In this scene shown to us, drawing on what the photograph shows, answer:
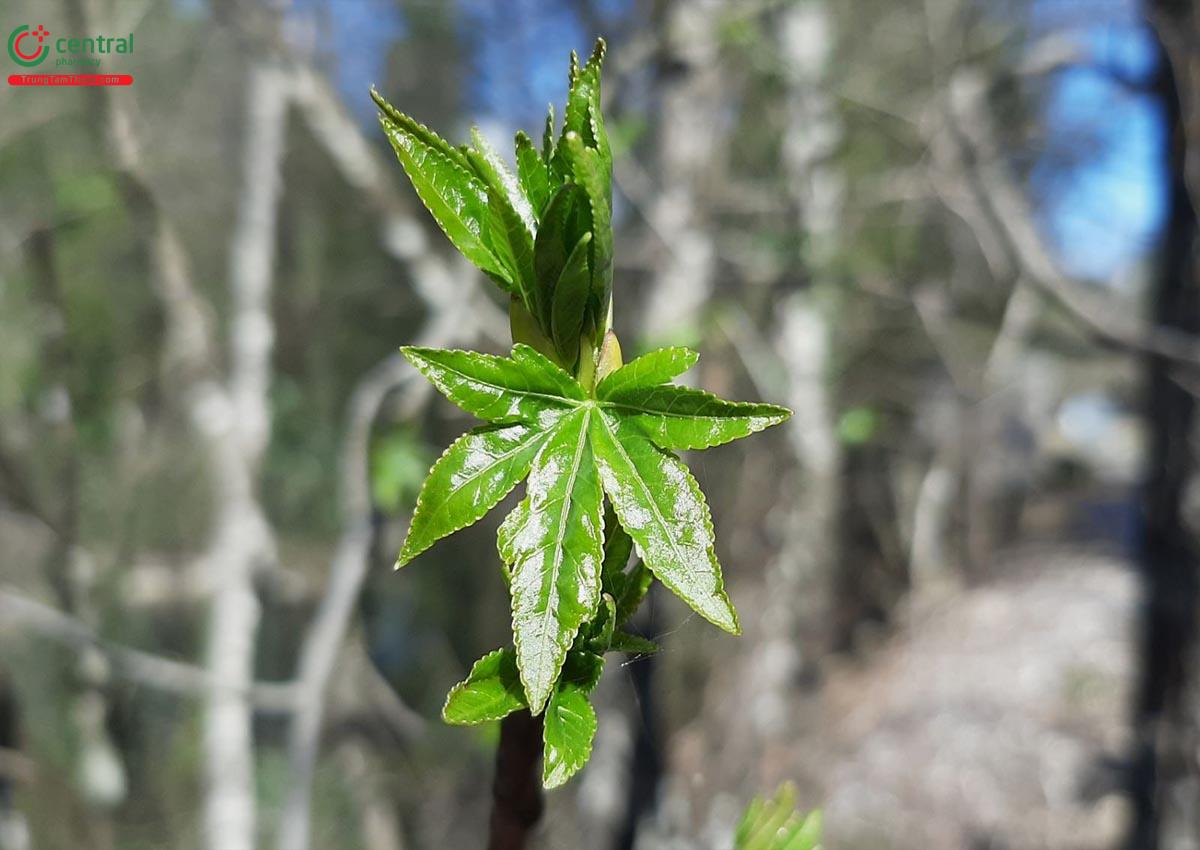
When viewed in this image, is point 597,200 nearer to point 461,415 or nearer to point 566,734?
point 566,734

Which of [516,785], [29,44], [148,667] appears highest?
[29,44]

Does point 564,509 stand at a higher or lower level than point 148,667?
higher

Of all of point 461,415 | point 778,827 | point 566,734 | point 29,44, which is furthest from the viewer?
point 461,415

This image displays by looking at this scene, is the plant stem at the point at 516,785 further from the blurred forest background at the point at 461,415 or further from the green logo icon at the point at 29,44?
the green logo icon at the point at 29,44

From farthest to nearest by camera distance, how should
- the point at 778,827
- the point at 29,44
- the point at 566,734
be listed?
the point at 29,44 → the point at 778,827 → the point at 566,734

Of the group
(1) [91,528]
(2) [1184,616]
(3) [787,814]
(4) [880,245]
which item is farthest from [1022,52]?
(1) [91,528]

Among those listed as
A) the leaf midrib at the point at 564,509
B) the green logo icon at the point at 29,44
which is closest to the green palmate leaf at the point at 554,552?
the leaf midrib at the point at 564,509

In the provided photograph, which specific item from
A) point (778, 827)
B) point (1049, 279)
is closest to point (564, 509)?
point (778, 827)
